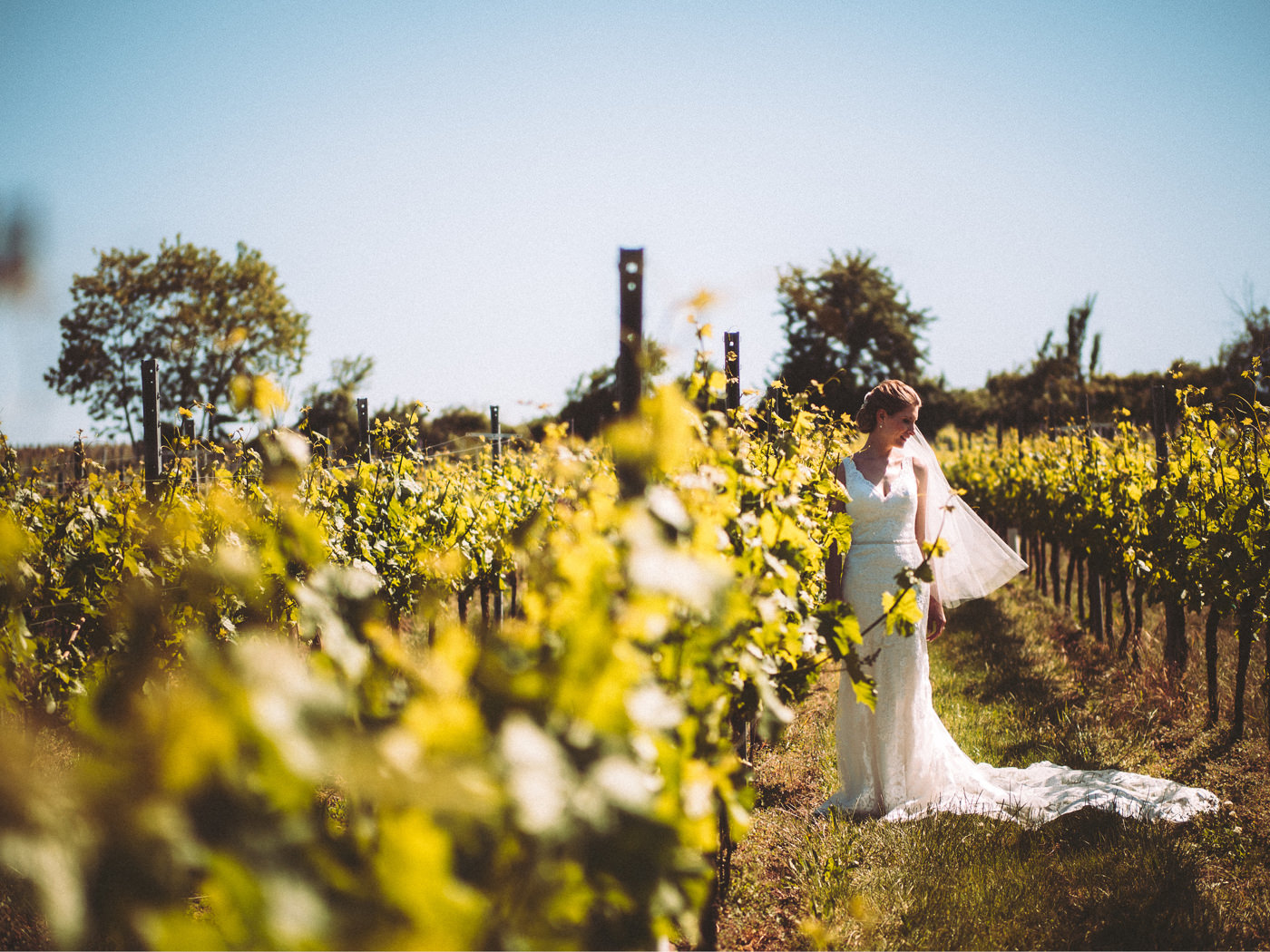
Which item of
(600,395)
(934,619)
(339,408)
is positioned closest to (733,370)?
(934,619)

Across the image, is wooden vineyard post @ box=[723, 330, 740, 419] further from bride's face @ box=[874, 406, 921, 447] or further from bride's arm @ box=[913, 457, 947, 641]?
bride's arm @ box=[913, 457, 947, 641]

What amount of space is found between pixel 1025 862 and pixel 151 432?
470cm

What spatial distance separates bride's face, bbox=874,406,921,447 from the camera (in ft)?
11.7

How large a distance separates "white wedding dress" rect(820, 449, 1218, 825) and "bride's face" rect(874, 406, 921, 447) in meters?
0.19

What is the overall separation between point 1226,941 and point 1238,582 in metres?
2.44

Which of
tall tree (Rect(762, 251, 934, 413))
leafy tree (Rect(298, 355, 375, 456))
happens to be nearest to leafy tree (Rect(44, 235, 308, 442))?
leafy tree (Rect(298, 355, 375, 456))

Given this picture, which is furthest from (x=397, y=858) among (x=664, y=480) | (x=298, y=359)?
(x=298, y=359)

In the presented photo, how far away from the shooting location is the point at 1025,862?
3.01 meters

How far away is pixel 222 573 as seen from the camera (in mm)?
1271

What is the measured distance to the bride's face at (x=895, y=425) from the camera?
357 centimetres

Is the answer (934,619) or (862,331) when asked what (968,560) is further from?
(862,331)

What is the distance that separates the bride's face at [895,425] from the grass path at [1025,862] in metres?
1.78

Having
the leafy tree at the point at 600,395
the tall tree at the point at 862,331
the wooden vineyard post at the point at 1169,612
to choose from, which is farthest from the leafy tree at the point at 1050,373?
the wooden vineyard post at the point at 1169,612

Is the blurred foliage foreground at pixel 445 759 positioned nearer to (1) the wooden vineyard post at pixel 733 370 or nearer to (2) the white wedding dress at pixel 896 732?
(1) the wooden vineyard post at pixel 733 370
